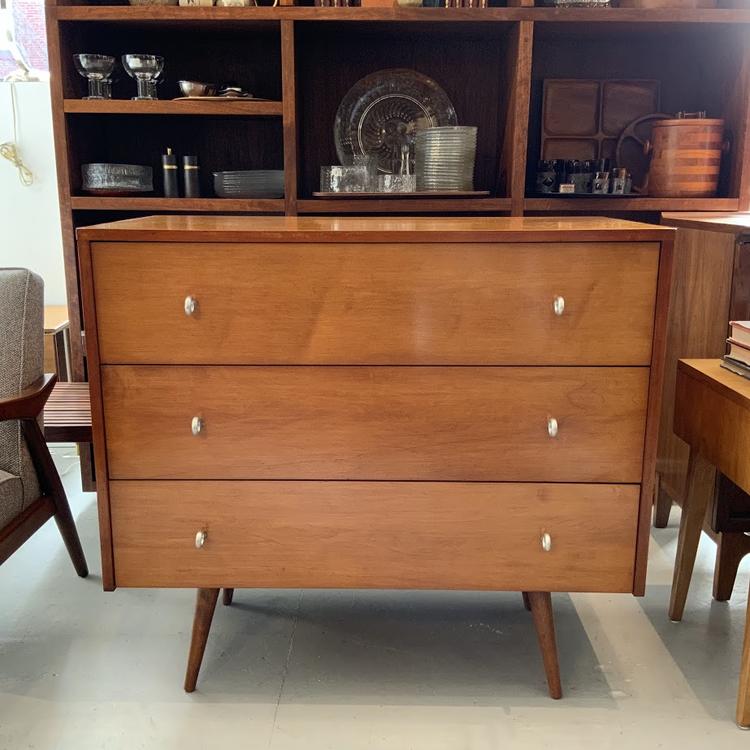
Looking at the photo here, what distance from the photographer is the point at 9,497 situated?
175cm

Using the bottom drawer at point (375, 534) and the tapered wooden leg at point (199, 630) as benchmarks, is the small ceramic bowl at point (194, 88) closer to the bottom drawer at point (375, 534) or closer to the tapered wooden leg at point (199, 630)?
the bottom drawer at point (375, 534)

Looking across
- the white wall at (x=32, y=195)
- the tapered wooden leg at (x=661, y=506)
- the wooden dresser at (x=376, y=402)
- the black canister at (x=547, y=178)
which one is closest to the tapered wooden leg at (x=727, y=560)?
the tapered wooden leg at (x=661, y=506)

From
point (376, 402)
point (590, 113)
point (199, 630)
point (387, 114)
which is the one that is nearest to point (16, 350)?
point (199, 630)

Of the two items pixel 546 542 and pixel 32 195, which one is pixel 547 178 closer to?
pixel 546 542

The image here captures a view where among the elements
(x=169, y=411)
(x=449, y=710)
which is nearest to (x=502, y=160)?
(x=169, y=411)

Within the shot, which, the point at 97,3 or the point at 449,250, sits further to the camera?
the point at 97,3

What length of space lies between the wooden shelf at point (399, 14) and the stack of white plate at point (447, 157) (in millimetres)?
325

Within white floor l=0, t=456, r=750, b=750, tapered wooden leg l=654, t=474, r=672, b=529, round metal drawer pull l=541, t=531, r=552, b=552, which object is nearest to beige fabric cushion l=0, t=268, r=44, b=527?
white floor l=0, t=456, r=750, b=750

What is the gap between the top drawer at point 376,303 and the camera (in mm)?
1374

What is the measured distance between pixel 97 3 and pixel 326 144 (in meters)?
0.85

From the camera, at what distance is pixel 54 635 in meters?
1.83

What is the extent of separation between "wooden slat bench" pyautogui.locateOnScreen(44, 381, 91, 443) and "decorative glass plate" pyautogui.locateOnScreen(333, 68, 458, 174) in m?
1.20

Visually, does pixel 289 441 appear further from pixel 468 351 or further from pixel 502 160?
pixel 502 160

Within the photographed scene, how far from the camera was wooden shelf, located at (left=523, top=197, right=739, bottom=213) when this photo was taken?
2.44 metres
